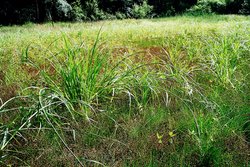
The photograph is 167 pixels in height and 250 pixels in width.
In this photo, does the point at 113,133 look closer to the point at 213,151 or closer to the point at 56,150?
the point at 56,150

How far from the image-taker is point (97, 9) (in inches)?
570

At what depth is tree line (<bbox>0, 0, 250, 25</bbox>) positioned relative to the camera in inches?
500

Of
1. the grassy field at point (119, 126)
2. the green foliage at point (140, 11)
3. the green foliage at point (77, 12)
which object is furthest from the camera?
the green foliage at point (140, 11)

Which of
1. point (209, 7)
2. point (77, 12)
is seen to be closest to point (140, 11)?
point (77, 12)

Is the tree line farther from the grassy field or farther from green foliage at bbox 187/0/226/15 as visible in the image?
the grassy field

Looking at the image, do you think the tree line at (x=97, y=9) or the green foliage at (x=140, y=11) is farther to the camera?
the green foliage at (x=140, y=11)

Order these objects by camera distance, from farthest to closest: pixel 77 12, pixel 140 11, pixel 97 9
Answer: pixel 140 11 → pixel 97 9 → pixel 77 12

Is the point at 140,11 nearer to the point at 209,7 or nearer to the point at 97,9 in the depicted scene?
the point at 97,9

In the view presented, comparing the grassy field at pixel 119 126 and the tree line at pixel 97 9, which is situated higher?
the tree line at pixel 97 9

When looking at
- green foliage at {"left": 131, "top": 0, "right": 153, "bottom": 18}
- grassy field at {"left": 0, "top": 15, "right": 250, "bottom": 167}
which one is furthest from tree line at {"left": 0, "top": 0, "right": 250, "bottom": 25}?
grassy field at {"left": 0, "top": 15, "right": 250, "bottom": 167}

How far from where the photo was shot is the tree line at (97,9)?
1271 cm

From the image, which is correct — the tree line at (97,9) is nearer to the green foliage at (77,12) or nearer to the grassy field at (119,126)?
the green foliage at (77,12)

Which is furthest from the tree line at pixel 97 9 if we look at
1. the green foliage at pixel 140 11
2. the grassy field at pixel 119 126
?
the grassy field at pixel 119 126

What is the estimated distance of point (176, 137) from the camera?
5.94 ft
